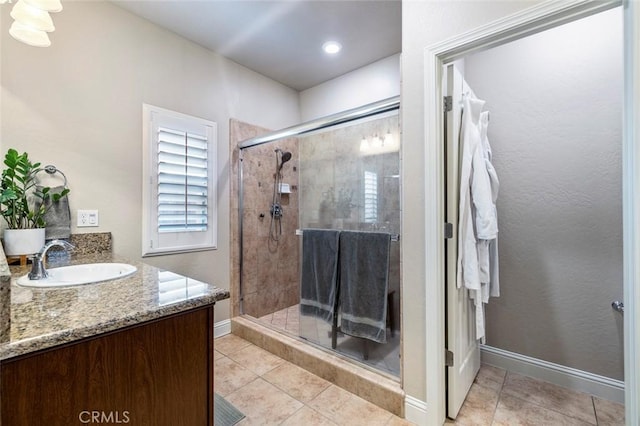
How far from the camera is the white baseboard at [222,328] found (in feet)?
8.37

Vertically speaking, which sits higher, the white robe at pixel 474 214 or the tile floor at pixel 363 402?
the white robe at pixel 474 214

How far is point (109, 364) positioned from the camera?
80cm

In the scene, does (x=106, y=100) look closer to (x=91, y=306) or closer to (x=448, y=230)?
(x=91, y=306)

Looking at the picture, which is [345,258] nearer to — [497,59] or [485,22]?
[485,22]

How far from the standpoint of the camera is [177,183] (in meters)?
2.31

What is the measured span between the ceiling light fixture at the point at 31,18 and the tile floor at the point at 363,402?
2.13 metres

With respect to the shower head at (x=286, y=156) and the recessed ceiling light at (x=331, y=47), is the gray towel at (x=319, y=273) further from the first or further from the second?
the recessed ceiling light at (x=331, y=47)

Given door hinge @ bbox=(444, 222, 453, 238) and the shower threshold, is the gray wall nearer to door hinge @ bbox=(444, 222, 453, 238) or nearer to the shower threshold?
door hinge @ bbox=(444, 222, 453, 238)

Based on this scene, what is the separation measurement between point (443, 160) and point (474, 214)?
39 cm

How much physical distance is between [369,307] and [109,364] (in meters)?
1.47

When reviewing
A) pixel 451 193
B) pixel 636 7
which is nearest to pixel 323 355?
pixel 451 193

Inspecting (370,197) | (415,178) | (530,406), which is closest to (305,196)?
(370,197)

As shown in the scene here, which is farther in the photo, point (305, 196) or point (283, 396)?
point (305, 196)

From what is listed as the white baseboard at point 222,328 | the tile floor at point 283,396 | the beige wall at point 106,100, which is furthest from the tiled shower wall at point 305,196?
the tile floor at point 283,396
